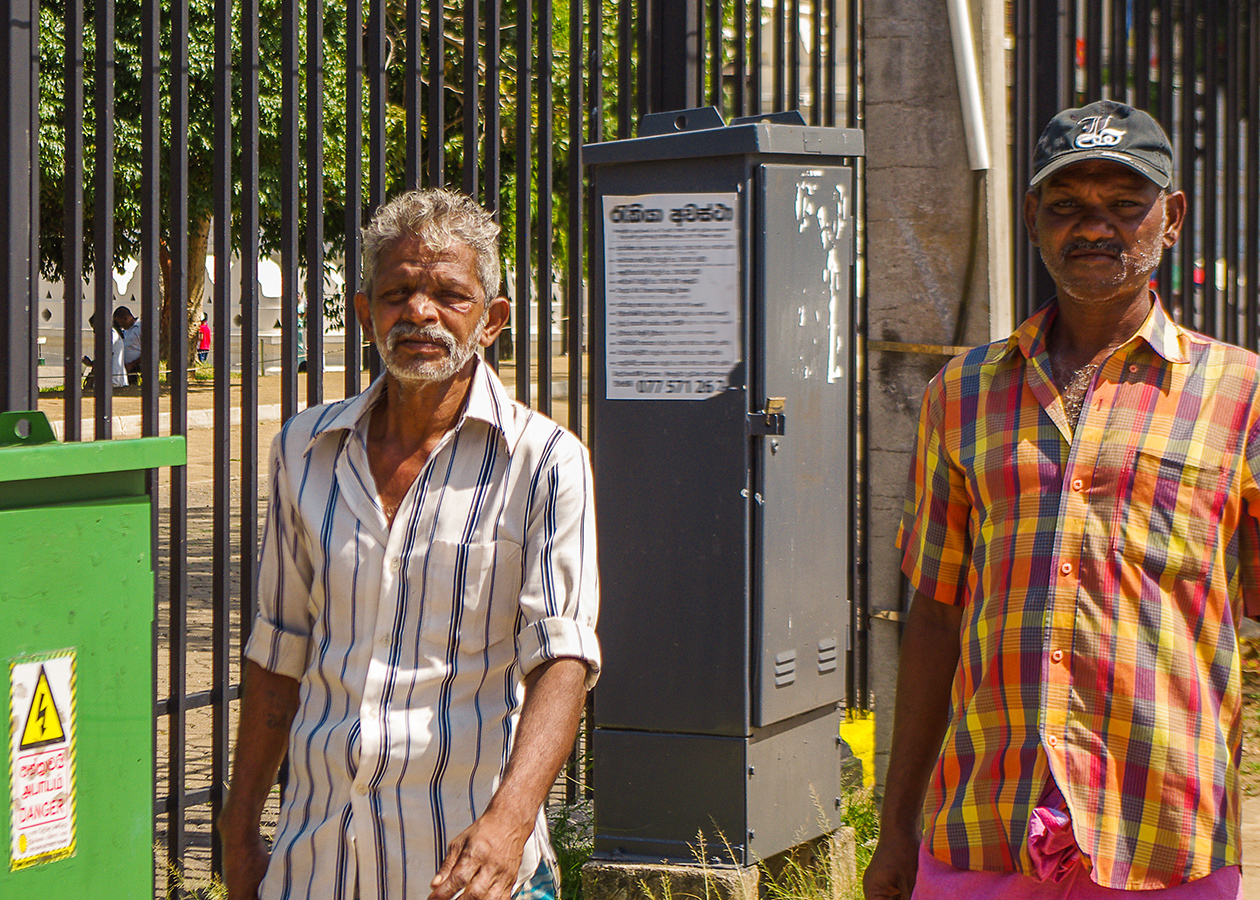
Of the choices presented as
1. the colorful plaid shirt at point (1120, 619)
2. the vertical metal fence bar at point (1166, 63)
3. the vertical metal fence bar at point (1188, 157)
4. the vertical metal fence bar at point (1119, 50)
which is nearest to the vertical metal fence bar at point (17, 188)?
the colorful plaid shirt at point (1120, 619)

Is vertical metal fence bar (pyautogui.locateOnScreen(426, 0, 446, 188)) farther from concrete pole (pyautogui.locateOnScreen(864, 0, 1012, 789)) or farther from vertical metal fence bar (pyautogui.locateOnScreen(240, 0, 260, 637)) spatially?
concrete pole (pyautogui.locateOnScreen(864, 0, 1012, 789))

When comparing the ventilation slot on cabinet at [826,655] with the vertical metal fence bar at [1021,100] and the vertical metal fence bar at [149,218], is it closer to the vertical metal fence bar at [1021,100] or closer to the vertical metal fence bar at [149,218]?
the vertical metal fence bar at [149,218]

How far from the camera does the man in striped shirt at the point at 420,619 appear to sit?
2131 mm

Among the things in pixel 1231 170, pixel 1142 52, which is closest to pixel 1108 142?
pixel 1142 52

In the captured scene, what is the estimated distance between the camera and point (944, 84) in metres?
3.45

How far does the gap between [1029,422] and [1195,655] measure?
1.29ft

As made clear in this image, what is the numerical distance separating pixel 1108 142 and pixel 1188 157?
5668 mm

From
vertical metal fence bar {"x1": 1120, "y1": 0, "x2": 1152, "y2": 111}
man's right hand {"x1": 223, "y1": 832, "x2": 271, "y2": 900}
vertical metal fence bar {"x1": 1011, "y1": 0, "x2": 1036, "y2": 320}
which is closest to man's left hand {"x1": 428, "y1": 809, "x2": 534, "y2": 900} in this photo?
man's right hand {"x1": 223, "y1": 832, "x2": 271, "y2": 900}

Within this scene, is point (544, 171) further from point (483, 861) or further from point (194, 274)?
point (194, 274)

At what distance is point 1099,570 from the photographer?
198cm

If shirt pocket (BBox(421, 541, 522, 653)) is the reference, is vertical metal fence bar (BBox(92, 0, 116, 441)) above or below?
above

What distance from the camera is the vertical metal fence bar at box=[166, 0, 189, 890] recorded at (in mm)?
3234

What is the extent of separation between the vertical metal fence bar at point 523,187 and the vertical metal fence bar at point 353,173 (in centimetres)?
52

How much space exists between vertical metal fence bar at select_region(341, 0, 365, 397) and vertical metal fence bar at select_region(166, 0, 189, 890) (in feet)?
1.30
